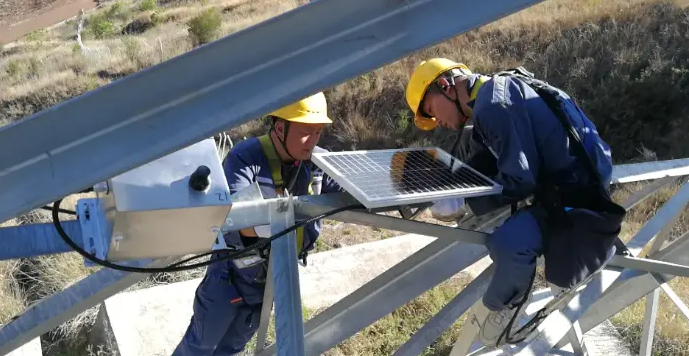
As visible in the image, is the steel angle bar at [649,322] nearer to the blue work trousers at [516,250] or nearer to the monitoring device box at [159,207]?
the blue work trousers at [516,250]

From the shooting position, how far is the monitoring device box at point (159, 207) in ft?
5.92

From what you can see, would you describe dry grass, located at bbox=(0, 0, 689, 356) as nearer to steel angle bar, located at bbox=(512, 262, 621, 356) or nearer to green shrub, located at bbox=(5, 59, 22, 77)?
steel angle bar, located at bbox=(512, 262, 621, 356)

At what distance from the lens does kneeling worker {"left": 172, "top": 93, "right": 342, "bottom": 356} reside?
3.23m

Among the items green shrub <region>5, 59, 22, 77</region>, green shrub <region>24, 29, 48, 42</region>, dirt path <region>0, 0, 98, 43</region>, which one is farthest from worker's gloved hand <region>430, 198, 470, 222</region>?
dirt path <region>0, 0, 98, 43</region>

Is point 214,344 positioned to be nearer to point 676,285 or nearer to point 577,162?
point 577,162

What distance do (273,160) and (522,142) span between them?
1.35m

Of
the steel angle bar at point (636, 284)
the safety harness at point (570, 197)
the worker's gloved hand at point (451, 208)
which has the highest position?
the safety harness at point (570, 197)

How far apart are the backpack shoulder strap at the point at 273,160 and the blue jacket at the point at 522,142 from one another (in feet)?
3.47

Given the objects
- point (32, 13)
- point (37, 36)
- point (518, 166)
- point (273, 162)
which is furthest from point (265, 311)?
point (32, 13)

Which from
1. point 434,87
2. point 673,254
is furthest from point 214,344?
point 673,254

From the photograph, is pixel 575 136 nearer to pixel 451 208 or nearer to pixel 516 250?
pixel 516 250

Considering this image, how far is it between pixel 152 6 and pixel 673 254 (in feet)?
112

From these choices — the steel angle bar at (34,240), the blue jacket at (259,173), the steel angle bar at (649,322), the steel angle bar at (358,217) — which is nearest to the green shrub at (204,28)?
the blue jacket at (259,173)

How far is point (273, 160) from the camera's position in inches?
134
